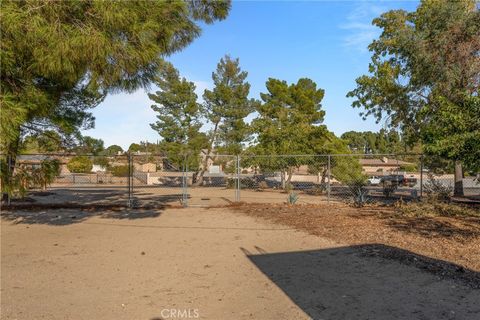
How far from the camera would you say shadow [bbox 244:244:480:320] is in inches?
173

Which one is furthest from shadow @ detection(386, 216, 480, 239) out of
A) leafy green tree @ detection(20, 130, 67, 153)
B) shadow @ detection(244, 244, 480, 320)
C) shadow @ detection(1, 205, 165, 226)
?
leafy green tree @ detection(20, 130, 67, 153)

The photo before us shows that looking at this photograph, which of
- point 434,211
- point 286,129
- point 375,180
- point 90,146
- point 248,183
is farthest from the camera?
point 375,180

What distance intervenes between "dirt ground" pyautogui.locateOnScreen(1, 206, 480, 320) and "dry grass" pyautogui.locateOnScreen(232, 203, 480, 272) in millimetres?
191

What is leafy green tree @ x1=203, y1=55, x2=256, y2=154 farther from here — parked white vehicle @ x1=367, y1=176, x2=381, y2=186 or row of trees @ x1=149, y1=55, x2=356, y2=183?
parked white vehicle @ x1=367, y1=176, x2=381, y2=186

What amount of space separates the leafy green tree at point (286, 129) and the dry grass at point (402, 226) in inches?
407

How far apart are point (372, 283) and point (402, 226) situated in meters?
4.77

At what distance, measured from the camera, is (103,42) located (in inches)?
162

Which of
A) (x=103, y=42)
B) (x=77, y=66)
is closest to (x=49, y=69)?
(x=77, y=66)

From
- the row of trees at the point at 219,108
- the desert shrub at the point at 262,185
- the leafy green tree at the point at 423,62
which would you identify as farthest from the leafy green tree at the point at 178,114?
the leafy green tree at the point at 423,62

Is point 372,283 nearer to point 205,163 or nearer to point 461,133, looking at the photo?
point 461,133

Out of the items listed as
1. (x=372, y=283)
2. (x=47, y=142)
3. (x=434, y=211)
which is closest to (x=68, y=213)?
(x=47, y=142)

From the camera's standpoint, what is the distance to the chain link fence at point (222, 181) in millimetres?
5192

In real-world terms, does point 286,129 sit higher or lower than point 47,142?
higher

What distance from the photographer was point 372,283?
17.6ft
